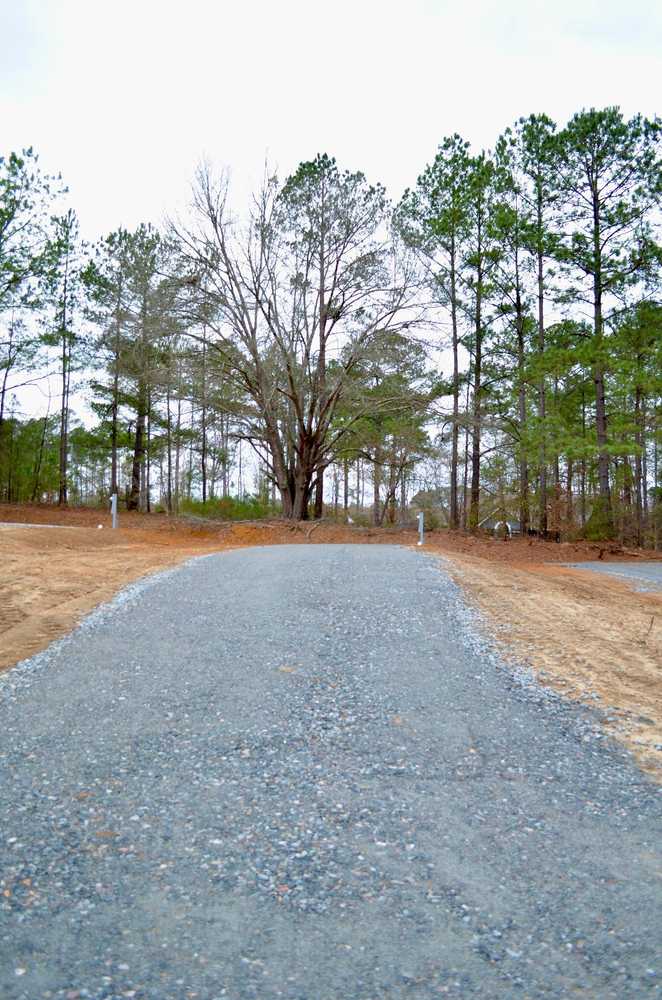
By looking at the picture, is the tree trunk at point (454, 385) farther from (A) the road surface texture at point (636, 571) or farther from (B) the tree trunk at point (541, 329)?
(A) the road surface texture at point (636, 571)

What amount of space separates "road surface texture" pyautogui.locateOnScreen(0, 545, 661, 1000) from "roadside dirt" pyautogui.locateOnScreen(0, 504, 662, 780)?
0.46m

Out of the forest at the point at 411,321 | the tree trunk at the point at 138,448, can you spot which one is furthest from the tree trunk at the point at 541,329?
the tree trunk at the point at 138,448

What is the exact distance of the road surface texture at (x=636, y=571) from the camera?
13486 mm

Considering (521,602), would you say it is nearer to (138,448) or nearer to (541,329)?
(541,329)

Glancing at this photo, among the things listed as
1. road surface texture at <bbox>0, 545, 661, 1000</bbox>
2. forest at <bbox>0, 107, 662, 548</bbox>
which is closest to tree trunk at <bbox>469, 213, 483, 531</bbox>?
forest at <bbox>0, 107, 662, 548</bbox>

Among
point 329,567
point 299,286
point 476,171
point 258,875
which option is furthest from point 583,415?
point 258,875

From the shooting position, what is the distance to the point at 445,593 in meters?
9.76

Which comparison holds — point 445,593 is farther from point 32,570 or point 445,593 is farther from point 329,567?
point 32,570

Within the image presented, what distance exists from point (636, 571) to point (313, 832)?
46.6ft

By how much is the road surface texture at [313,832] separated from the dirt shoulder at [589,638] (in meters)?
0.35

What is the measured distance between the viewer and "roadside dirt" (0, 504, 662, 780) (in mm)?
6168

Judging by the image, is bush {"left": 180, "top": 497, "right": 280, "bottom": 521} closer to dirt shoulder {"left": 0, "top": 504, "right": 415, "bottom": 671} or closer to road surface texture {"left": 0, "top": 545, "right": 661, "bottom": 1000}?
dirt shoulder {"left": 0, "top": 504, "right": 415, "bottom": 671}

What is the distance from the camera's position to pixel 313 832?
358cm

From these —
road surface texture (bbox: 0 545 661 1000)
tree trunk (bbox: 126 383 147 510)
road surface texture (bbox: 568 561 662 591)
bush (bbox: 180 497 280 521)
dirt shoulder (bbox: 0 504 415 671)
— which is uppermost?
tree trunk (bbox: 126 383 147 510)
